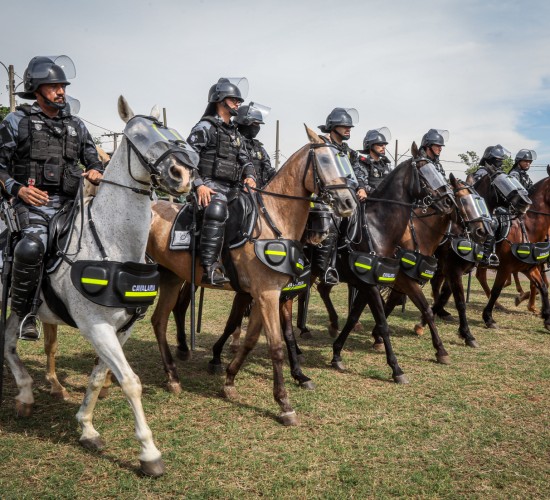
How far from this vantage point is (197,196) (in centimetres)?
571

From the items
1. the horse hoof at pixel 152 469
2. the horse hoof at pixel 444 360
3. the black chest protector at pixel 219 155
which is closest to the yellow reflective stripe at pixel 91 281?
the horse hoof at pixel 152 469

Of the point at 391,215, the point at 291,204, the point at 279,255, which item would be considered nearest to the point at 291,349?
the point at 279,255

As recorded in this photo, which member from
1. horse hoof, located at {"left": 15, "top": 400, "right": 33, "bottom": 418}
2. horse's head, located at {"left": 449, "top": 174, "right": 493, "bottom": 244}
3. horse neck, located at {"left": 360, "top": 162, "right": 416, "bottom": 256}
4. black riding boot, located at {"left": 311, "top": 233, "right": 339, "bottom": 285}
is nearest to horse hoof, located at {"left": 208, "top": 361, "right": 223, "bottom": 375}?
black riding boot, located at {"left": 311, "top": 233, "right": 339, "bottom": 285}

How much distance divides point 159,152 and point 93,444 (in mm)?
2594

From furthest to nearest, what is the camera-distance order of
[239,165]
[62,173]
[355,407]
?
[239,165]
[355,407]
[62,173]

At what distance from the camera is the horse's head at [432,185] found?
7301 millimetres

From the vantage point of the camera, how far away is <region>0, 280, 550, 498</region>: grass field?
400 cm

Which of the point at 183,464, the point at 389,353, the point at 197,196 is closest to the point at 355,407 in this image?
the point at 389,353

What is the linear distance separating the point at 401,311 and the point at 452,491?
26.1 ft

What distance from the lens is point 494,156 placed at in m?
10.5

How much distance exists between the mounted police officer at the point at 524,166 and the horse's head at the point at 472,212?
12.1 feet

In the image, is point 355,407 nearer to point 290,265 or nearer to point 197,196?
point 290,265

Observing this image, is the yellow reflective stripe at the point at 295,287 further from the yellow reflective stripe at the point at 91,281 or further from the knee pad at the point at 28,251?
the knee pad at the point at 28,251

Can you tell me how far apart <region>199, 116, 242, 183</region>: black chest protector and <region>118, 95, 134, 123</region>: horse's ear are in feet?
7.21
